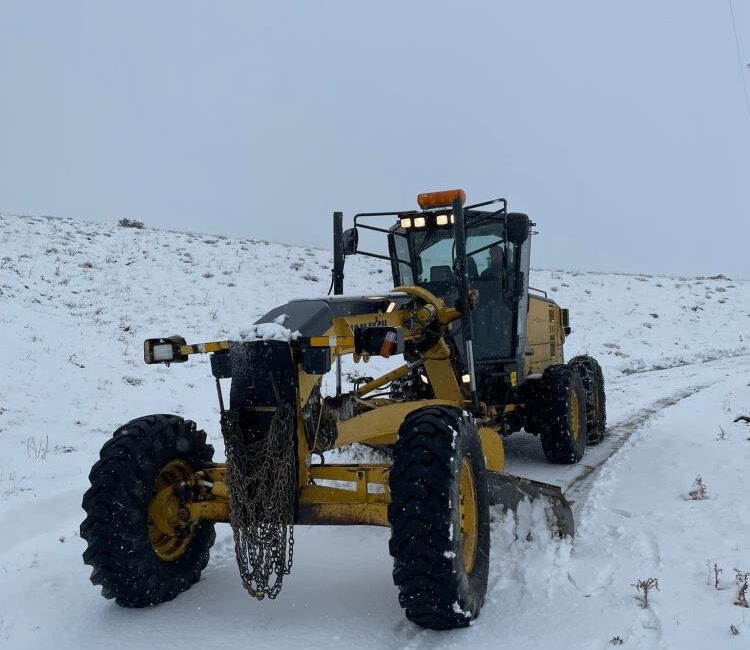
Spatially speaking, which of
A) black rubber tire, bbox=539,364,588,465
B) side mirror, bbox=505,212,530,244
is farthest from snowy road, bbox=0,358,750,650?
side mirror, bbox=505,212,530,244

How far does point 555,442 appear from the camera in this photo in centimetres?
785

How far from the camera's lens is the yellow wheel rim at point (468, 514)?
415 centimetres

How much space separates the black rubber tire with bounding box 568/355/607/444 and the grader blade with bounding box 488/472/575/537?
3.88 metres

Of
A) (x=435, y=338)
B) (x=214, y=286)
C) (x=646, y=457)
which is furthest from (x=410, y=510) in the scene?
(x=214, y=286)

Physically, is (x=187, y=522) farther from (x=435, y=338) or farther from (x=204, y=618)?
A: (x=435, y=338)

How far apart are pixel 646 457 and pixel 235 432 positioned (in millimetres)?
5372

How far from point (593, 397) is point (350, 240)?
453 cm

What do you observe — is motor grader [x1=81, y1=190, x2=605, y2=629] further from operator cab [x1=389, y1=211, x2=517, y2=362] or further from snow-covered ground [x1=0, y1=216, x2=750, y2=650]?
operator cab [x1=389, y1=211, x2=517, y2=362]

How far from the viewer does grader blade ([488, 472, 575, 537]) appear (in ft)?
16.7

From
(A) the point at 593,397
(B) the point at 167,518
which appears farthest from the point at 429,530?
(A) the point at 593,397

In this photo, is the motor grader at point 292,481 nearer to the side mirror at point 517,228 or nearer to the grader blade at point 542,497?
the grader blade at point 542,497

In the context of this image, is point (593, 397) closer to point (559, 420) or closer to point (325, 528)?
point (559, 420)

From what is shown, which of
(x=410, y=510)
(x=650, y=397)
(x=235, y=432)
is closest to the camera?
(x=410, y=510)

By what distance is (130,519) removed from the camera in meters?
4.04
